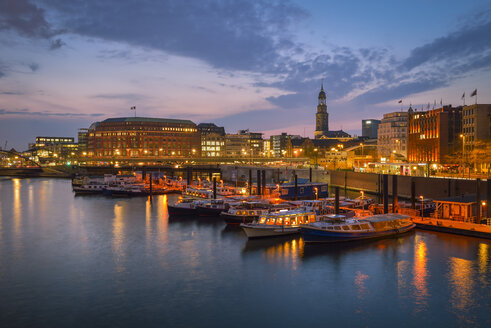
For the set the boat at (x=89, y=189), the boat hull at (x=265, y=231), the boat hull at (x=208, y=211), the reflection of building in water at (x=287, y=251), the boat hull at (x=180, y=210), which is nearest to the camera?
the reflection of building in water at (x=287, y=251)

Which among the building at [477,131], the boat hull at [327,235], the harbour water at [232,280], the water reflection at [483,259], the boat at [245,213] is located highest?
the building at [477,131]

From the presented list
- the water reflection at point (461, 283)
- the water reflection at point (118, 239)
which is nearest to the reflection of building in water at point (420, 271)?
the water reflection at point (461, 283)

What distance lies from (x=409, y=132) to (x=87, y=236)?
108668mm

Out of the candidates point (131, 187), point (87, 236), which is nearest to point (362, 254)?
point (87, 236)

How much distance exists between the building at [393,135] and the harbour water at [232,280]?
357 ft

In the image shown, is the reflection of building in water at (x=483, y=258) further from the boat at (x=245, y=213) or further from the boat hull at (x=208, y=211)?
the boat hull at (x=208, y=211)

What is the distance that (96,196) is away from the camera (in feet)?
311

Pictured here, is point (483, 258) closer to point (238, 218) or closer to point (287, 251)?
point (287, 251)

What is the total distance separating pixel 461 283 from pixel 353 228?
1369 centimetres

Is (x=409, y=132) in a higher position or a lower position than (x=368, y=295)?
higher

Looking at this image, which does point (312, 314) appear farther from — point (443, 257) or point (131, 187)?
point (131, 187)

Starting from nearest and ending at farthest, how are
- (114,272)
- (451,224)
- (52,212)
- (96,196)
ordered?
(114,272), (451,224), (52,212), (96,196)

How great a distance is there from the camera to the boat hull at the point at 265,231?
45.1 metres

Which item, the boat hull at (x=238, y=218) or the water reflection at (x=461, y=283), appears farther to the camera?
the boat hull at (x=238, y=218)
